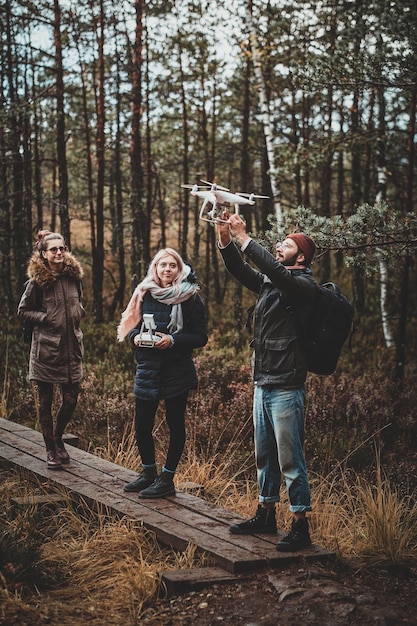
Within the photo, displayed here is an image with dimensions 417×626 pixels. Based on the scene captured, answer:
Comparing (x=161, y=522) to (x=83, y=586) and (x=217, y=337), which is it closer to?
(x=83, y=586)

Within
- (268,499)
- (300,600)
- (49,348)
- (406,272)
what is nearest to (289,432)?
(268,499)

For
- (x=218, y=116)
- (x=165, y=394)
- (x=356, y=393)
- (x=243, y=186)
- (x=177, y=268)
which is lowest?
(x=356, y=393)

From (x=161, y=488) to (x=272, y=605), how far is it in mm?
2010

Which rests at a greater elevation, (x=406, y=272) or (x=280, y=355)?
(x=406, y=272)

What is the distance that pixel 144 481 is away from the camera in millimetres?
6051

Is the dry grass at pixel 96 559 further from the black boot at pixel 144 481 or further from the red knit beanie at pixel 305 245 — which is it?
the red knit beanie at pixel 305 245

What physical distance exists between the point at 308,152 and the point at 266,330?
376 inches

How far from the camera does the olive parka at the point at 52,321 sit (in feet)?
21.8

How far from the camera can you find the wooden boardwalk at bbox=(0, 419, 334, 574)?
4625 mm

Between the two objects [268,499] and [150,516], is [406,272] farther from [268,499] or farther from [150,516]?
[150,516]

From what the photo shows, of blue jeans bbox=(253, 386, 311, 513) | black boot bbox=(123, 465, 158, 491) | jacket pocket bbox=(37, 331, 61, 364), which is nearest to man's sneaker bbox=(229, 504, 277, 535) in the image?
blue jeans bbox=(253, 386, 311, 513)

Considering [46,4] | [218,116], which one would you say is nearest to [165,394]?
[46,4]

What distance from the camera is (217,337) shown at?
669 inches

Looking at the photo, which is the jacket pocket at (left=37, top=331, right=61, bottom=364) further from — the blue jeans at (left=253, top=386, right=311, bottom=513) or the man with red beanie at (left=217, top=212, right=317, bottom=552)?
the blue jeans at (left=253, top=386, right=311, bottom=513)
